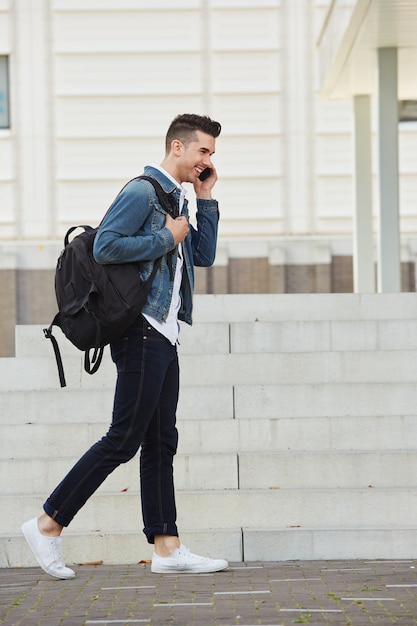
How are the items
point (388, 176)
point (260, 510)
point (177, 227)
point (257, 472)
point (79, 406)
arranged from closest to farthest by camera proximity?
point (177, 227) → point (260, 510) → point (257, 472) → point (79, 406) → point (388, 176)

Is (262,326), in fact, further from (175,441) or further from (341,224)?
(341,224)

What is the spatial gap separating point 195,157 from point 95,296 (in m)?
0.81

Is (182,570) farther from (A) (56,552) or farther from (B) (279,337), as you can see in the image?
(B) (279,337)

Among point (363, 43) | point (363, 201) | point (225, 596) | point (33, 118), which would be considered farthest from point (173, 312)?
point (33, 118)

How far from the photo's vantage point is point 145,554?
21.5 ft

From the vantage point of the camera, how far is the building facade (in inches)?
650

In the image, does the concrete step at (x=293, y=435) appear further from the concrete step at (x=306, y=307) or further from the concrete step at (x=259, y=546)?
Answer: the concrete step at (x=306, y=307)

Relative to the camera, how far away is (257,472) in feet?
23.7

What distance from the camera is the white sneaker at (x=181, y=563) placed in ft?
19.3

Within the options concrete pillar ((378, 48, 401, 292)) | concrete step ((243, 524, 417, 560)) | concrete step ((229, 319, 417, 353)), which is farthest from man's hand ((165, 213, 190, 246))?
concrete pillar ((378, 48, 401, 292))

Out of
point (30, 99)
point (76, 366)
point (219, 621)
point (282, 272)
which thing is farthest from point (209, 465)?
point (30, 99)

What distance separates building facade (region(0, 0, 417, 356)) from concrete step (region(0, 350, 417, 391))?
793 cm

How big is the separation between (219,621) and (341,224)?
12.0 m

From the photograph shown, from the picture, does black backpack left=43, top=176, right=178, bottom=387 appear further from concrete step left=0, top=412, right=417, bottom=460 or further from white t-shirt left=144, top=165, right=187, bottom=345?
concrete step left=0, top=412, right=417, bottom=460
